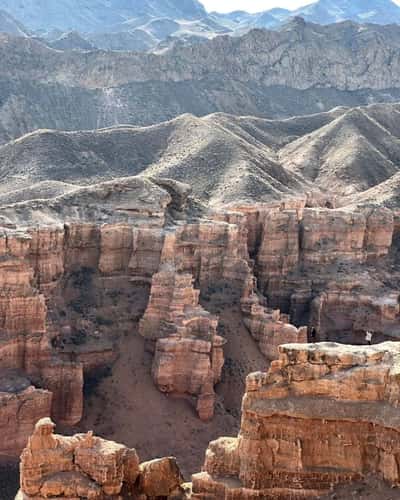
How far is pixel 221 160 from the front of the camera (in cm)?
7519

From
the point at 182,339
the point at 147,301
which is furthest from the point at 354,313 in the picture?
the point at 182,339

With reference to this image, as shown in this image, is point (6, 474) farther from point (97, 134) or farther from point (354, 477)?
point (97, 134)

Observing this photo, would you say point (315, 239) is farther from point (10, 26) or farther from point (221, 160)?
point (10, 26)

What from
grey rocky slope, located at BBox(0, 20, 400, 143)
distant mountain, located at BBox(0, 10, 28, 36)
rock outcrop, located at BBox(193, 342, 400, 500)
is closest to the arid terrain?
rock outcrop, located at BBox(193, 342, 400, 500)

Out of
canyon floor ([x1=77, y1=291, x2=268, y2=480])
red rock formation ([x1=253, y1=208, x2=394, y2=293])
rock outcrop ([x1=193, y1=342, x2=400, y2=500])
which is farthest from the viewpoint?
red rock formation ([x1=253, y1=208, x2=394, y2=293])

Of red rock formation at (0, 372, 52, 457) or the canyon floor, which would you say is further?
the canyon floor

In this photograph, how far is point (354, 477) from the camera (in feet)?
75.8

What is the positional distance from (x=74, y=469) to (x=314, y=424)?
719 centimetres

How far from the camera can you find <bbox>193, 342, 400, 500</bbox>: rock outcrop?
23.1 metres

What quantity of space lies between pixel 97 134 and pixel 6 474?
55.5 meters

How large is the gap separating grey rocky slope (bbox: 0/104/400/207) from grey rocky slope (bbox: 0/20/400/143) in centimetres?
2353

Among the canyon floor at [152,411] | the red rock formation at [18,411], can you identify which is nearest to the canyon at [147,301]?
the red rock formation at [18,411]

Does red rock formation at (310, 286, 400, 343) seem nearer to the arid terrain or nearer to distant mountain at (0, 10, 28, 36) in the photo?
the arid terrain

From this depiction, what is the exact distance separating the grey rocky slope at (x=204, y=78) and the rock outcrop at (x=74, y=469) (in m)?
80.0
